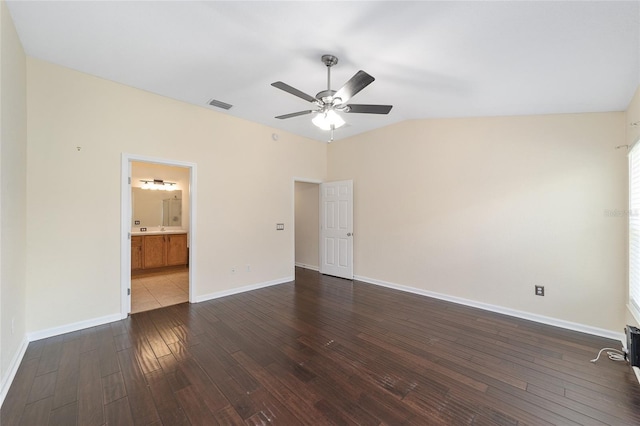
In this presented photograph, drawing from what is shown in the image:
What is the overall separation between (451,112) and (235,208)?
153 inches

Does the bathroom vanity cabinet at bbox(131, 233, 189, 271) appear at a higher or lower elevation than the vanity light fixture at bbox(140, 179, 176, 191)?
lower

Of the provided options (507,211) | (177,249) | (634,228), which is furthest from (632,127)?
(177,249)

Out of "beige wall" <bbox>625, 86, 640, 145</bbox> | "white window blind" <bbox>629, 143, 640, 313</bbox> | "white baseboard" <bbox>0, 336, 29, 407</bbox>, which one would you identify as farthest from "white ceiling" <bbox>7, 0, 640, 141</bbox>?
"white baseboard" <bbox>0, 336, 29, 407</bbox>

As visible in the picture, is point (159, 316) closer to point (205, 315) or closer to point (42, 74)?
point (205, 315)

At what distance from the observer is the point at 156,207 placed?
657 centimetres

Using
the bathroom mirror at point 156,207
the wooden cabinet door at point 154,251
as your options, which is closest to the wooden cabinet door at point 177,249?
the wooden cabinet door at point 154,251

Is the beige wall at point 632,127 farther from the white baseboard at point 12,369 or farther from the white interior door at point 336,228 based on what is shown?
the white baseboard at point 12,369

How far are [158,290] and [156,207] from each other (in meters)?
2.87

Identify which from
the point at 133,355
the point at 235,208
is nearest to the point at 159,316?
the point at 133,355

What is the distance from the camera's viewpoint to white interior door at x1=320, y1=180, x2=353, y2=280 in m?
5.43

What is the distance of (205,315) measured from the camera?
3494mm

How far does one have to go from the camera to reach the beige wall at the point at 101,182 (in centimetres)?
284

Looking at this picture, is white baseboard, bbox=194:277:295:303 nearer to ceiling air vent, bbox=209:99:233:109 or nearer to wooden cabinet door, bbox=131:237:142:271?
wooden cabinet door, bbox=131:237:142:271

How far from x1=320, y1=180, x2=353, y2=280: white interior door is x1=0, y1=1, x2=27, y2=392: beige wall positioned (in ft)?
15.0
